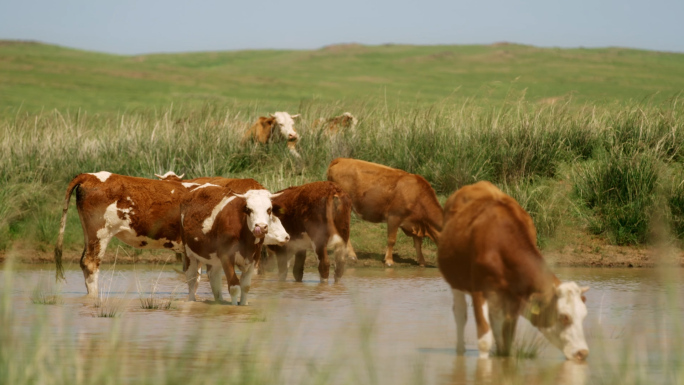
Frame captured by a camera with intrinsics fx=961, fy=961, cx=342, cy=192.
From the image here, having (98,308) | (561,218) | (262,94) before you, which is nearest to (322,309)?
(98,308)

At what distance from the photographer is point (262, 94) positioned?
64.9m

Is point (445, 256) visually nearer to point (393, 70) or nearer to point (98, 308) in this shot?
point (98, 308)

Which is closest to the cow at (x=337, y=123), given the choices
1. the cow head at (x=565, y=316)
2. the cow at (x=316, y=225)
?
the cow at (x=316, y=225)

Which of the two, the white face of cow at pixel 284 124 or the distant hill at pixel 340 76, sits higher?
the white face of cow at pixel 284 124

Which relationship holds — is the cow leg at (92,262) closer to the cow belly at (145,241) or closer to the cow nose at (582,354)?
the cow belly at (145,241)

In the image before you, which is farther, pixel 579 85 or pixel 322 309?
pixel 579 85

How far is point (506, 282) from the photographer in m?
7.24

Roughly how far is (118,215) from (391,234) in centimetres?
493

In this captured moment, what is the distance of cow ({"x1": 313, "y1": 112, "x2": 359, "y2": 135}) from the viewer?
20.6m

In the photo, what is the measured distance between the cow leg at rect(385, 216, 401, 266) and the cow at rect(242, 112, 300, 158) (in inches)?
183

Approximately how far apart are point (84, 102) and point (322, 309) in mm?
44754

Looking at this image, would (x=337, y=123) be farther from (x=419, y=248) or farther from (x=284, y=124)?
(x=419, y=248)

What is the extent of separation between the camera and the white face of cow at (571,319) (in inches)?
276

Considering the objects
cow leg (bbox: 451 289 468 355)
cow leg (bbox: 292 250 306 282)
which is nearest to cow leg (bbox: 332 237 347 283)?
cow leg (bbox: 292 250 306 282)
